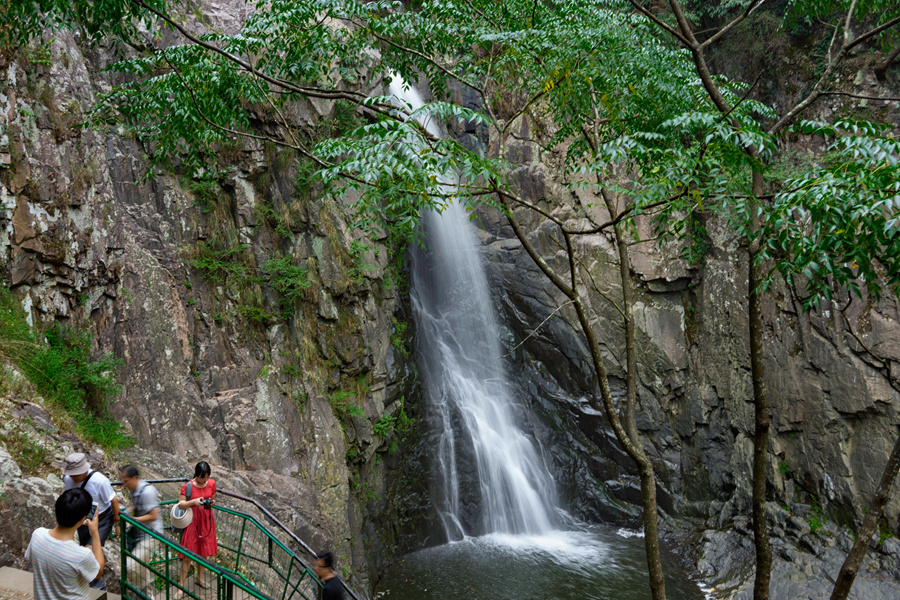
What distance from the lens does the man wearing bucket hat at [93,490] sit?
4.50 m

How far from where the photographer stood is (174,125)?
6.10m

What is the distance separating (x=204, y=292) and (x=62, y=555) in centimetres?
722

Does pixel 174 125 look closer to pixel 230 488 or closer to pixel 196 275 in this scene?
pixel 196 275

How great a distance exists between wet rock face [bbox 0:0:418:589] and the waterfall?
193 cm

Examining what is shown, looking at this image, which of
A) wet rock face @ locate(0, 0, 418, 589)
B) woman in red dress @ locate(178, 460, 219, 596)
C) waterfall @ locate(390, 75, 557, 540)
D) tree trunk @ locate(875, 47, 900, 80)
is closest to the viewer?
woman in red dress @ locate(178, 460, 219, 596)

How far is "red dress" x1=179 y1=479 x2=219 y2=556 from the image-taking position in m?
5.62

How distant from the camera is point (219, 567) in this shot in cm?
434

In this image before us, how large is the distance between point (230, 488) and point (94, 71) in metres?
8.17

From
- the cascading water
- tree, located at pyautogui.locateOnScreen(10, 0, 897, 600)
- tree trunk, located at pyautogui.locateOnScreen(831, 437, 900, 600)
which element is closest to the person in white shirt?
tree, located at pyautogui.locateOnScreen(10, 0, 897, 600)

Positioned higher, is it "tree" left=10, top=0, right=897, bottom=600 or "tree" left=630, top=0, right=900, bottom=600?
"tree" left=10, top=0, right=897, bottom=600

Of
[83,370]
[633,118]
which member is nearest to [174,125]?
[83,370]

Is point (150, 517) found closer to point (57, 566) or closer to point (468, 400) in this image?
point (57, 566)

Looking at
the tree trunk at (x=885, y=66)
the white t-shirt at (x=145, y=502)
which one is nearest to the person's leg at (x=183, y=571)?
the white t-shirt at (x=145, y=502)

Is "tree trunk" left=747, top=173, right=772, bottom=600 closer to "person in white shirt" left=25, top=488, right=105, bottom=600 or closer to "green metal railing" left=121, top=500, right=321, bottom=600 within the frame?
"green metal railing" left=121, top=500, right=321, bottom=600
